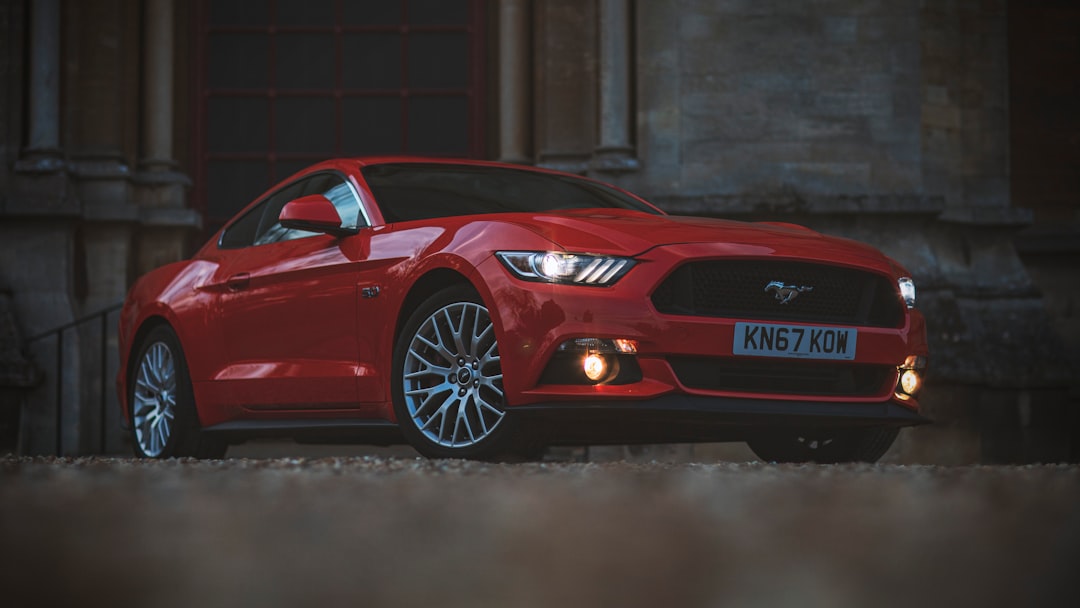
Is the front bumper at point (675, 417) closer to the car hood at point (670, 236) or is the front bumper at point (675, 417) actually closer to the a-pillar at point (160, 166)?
the car hood at point (670, 236)

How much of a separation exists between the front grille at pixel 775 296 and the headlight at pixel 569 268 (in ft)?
0.57

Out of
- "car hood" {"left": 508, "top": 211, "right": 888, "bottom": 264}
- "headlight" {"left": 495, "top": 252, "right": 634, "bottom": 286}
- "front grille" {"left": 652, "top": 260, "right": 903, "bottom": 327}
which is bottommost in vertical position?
"front grille" {"left": 652, "top": 260, "right": 903, "bottom": 327}

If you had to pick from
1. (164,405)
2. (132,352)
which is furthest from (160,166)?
(164,405)

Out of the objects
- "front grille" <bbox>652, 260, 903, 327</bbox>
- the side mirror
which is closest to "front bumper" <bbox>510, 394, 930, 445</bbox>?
"front grille" <bbox>652, 260, 903, 327</bbox>

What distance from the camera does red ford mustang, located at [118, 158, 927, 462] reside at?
5.13 meters

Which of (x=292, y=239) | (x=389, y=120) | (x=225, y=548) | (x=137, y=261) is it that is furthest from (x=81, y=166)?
(x=225, y=548)

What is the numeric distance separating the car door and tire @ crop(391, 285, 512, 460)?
438 millimetres

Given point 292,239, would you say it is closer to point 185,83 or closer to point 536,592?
point 536,592

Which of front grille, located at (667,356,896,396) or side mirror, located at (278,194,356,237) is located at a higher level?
side mirror, located at (278,194,356,237)

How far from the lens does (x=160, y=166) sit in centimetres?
1297

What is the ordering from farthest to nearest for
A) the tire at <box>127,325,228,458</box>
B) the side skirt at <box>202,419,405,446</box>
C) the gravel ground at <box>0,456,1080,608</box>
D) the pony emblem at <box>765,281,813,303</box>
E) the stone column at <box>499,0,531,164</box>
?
the stone column at <box>499,0,531,164</box> → the tire at <box>127,325,228,458</box> → the side skirt at <box>202,419,405,446</box> → the pony emblem at <box>765,281,813,303</box> → the gravel ground at <box>0,456,1080,608</box>

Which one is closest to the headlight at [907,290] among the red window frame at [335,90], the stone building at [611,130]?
the stone building at [611,130]

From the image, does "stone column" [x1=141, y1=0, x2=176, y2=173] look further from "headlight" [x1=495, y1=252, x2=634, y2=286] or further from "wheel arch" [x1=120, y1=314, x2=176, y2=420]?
"headlight" [x1=495, y1=252, x2=634, y2=286]

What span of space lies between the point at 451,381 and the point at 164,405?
247 centimetres
